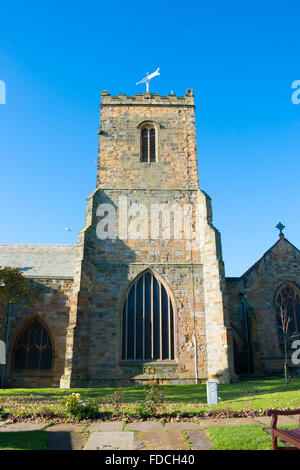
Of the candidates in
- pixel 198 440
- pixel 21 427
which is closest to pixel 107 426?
pixel 21 427

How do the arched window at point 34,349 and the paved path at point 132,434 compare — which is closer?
the paved path at point 132,434

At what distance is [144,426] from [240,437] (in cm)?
210

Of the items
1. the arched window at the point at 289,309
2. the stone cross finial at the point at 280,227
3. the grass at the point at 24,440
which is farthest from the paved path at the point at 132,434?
the stone cross finial at the point at 280,227

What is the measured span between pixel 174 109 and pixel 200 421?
62.8 ft

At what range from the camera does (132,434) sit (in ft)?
19.9

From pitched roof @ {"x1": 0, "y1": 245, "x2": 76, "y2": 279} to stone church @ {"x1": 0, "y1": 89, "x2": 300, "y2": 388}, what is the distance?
149 mm

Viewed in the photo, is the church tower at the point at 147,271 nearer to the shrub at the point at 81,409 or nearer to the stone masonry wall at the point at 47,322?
the stone masonry wall at the point at 47,322

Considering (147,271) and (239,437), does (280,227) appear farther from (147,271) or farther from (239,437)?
(239,437)

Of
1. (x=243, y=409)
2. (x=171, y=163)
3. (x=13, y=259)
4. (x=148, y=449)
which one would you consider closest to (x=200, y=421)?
(x=243, y=409)

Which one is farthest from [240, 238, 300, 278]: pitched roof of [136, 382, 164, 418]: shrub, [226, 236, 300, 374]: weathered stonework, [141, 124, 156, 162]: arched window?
[136, 382, 164, 418]: shrub

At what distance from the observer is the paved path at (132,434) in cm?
534

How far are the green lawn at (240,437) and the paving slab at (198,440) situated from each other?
83 millimetres

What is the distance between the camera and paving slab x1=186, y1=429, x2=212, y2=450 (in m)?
5.19
